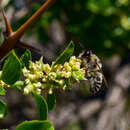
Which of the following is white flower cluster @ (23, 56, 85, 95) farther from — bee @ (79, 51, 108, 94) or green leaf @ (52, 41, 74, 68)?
bee @ (79, 51, 108, 94)

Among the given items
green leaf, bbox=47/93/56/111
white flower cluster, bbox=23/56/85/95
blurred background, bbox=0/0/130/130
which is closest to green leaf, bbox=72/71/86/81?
white flower cluster, bbox=23/56/85/95

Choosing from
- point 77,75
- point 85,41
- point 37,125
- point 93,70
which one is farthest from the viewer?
point 85,41

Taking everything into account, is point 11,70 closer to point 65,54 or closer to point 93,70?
point 65,54

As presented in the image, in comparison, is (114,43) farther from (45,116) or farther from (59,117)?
(45,116)

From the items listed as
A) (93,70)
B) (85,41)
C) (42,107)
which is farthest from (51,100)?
(85,41)

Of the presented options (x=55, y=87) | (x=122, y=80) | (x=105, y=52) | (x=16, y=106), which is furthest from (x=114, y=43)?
(x=16, y=106)

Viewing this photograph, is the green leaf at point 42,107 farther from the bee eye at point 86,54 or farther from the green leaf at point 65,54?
the bee eye at point 86,54
